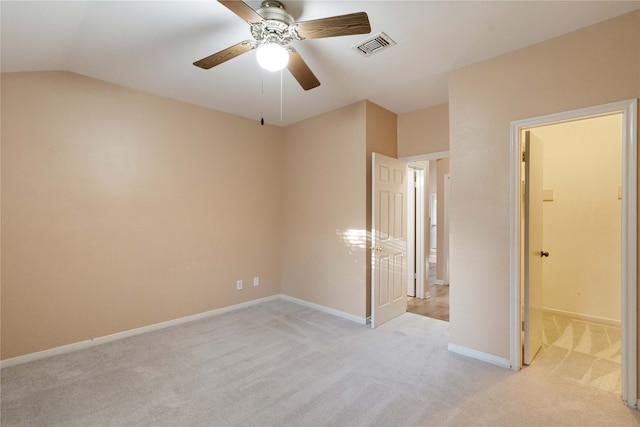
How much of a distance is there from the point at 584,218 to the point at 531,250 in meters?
1.73

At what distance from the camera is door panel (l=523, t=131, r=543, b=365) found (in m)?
2.54

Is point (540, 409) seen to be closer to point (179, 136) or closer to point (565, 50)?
point (565, 50)

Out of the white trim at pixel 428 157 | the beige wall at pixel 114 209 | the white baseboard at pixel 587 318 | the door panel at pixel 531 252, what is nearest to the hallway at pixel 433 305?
the door panel at pixel 531 252

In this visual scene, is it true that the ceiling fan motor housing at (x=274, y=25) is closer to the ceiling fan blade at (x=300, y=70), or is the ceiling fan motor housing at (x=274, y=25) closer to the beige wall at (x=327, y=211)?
the ceiling fan blade at (x=300, y=70)

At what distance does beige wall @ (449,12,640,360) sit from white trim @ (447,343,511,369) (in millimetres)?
34

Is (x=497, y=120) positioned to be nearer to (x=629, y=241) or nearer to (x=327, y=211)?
(x=629, y=241)

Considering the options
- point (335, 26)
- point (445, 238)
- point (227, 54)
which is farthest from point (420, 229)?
point (227, 54)

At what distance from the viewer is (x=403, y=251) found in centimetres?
399

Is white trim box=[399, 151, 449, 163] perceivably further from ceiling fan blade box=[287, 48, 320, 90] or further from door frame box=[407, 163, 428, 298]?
ceiling fan blade box=[287, 48, 320, 90]

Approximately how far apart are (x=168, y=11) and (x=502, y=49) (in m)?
2.63

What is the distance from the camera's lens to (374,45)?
7.75 ft

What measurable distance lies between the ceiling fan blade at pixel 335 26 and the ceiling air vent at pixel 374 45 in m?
0.64

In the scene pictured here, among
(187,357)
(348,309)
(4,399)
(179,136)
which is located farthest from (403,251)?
(4,399)

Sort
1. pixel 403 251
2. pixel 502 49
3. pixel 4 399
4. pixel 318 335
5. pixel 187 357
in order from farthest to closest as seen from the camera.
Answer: pixel 403 251 → pixel 318 335 → pixel 187 357 → pixel 502 49 → pixel 4 399
